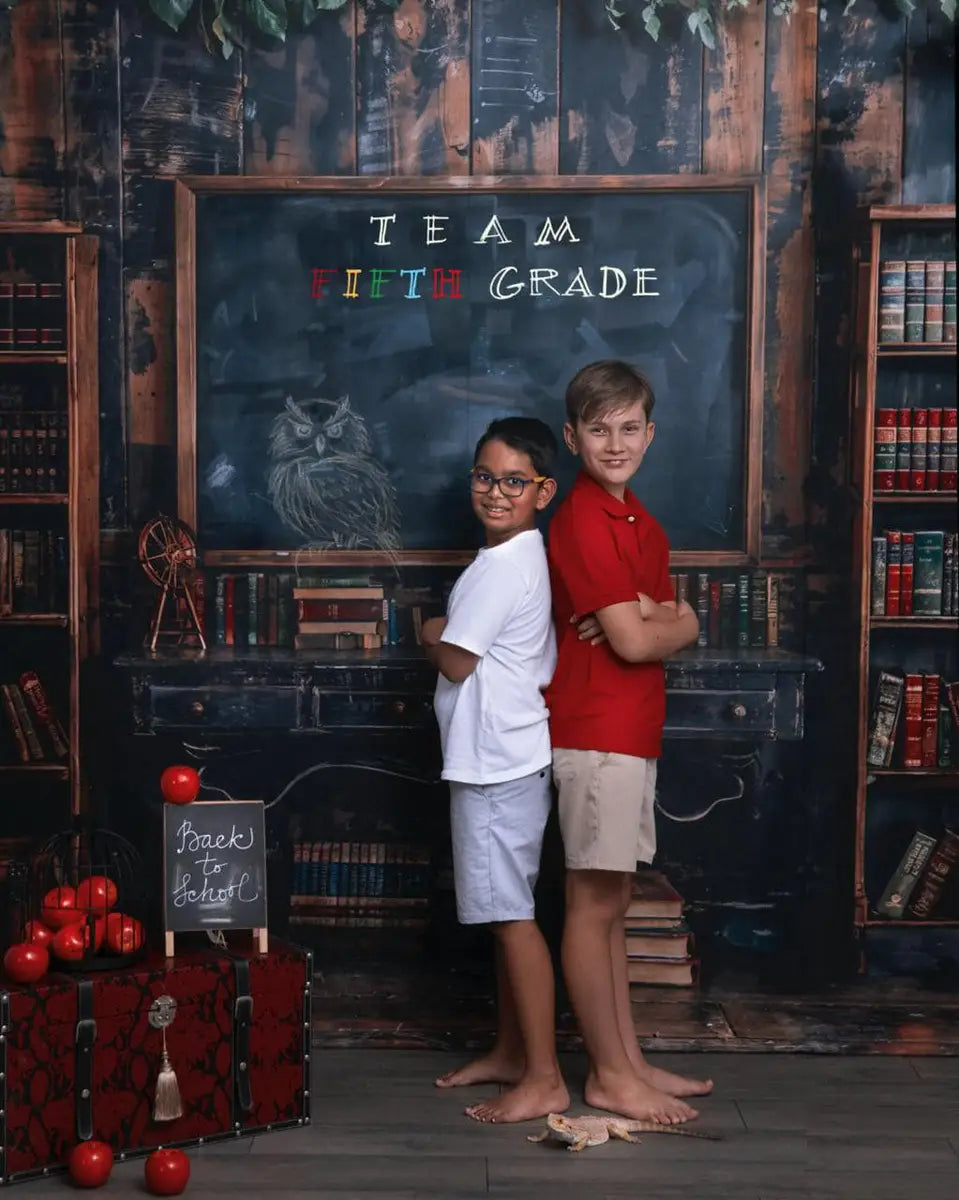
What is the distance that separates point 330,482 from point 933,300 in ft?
4.94

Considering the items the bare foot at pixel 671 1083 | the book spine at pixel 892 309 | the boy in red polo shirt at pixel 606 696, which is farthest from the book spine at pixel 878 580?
the bare foot at pixel 671 1083

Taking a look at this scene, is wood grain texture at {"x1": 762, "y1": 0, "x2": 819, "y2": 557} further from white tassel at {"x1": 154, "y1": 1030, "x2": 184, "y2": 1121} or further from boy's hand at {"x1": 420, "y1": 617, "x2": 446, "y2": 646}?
white tassel at {"x1": 154, "y1": 1030, "x2": 184, "y2": 1121}

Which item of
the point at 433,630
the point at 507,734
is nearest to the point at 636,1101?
the point at 507,734

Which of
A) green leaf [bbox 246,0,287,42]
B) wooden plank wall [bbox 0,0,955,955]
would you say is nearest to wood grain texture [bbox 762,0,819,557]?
wooden plank wall [bbox 0,0,955,955]

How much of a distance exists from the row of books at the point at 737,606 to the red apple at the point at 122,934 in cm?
153

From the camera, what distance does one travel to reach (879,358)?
3664mm

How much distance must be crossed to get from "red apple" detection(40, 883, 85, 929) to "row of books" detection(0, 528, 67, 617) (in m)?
0.93

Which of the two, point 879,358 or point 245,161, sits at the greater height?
point 245,161

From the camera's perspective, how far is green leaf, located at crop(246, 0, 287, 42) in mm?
3543

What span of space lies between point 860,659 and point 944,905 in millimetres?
651

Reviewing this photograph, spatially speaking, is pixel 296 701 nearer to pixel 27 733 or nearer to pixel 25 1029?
pixel 27 733

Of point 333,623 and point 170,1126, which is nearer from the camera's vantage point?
point 170,1126

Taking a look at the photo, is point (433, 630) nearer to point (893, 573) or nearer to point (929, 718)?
point (893, 573)

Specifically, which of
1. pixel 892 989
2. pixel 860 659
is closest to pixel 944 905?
pixel 892 989
